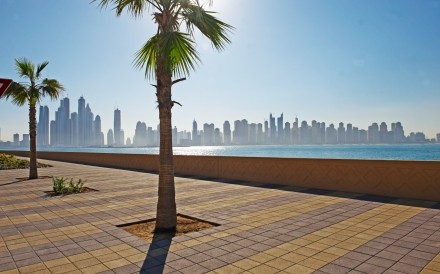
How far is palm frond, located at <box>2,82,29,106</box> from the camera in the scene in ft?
52.1

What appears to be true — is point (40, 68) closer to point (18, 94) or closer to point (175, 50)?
point (18, 94)

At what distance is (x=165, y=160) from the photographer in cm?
703

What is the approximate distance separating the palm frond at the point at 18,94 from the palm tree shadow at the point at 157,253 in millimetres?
13472

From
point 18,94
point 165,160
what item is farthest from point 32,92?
point 165,160

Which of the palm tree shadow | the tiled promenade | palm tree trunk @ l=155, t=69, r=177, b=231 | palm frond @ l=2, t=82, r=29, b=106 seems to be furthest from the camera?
palm frond @ l=2, t=82, r=29, b=106

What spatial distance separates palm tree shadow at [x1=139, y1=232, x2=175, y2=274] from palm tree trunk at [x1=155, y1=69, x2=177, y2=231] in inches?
16.3

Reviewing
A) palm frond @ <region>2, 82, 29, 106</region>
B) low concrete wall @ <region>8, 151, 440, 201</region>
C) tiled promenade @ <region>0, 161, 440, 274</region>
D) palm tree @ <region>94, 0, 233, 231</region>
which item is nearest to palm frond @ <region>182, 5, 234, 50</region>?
palm tree @ <region>94, 0, 233, 231</region>

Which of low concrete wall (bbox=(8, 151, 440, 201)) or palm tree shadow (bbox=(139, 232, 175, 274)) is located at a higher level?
low concrete wall (bbox=(8, 151, 440, 201))

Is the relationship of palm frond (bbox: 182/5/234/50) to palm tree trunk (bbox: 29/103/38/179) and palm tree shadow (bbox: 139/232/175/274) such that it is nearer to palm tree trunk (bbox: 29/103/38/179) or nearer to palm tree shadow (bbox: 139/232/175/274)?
palm tree shadow (bbox: 139/232/175/274)

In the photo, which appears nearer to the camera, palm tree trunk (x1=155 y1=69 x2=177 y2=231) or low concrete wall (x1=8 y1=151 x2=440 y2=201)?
palm tree trunk (x1=155 y1=69 x2=177 y2=231)

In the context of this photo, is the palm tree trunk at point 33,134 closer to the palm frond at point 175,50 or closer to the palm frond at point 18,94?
the palm frond at point 18,94

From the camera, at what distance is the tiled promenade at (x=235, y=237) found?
4863 mm

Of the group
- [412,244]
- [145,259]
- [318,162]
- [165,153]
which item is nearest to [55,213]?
[165,153]

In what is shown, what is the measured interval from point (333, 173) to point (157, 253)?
8807mm
